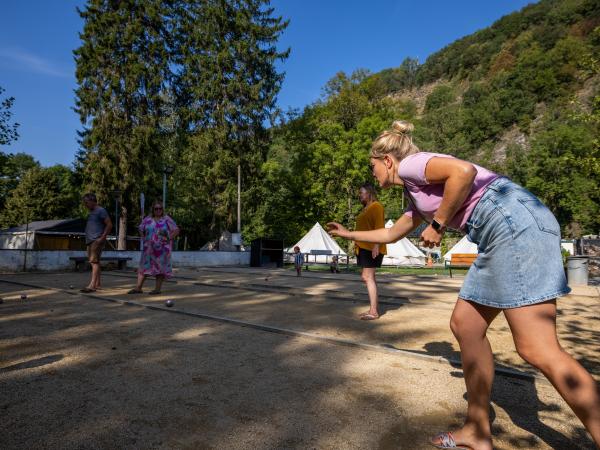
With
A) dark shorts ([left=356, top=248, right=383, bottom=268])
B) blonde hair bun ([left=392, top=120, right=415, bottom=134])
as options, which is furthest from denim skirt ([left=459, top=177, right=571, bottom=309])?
dark shorts ([left=356, top=248, right=383, bottom=268])

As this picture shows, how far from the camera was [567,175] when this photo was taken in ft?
171

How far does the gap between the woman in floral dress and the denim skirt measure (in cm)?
679

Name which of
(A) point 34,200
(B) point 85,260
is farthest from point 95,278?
(A) point 34,200

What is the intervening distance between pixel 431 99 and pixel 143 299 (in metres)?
129

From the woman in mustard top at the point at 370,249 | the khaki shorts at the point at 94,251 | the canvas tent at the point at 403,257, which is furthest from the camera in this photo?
the canvas tent at the point at 403,257

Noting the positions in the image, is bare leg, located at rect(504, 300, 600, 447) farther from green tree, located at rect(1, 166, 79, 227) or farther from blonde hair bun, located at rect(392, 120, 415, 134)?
green tree, located at rect(1, 166, 79, 227)

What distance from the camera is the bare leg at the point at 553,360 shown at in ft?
5.08

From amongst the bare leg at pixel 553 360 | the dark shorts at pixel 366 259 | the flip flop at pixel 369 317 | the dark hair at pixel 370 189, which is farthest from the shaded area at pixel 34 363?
the dark hair at pixel 370 189

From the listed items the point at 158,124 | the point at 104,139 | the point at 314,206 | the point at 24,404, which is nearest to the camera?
the point at 24,404

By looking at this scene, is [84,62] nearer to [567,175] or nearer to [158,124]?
[158,124]

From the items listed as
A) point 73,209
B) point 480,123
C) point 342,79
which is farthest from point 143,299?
point 480,123

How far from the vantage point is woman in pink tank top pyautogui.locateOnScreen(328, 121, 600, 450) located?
5.50 feet

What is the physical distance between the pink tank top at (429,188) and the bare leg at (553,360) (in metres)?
0.54

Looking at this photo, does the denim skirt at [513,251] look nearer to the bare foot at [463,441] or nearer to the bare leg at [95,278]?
the bare foot at [463,441]
